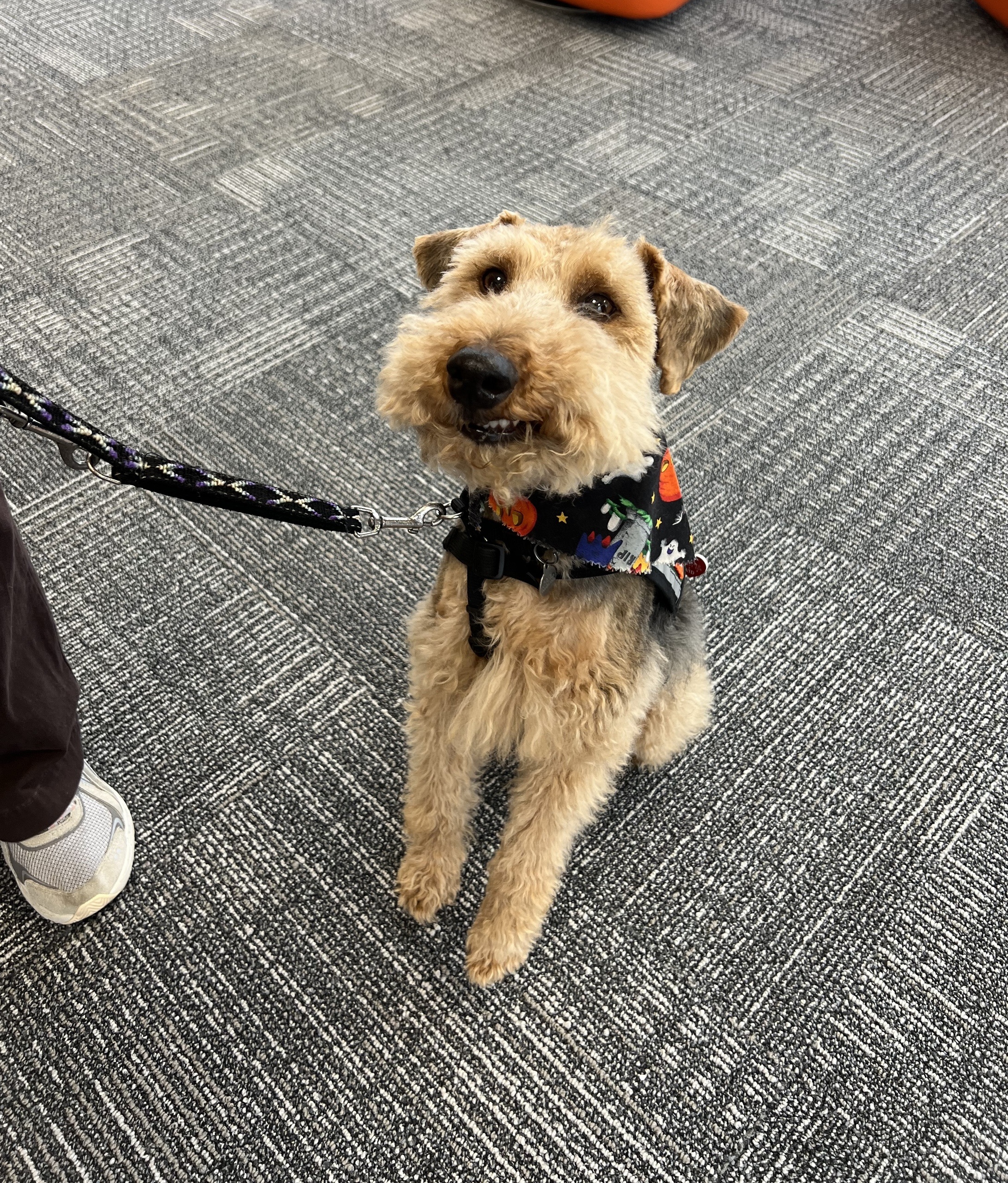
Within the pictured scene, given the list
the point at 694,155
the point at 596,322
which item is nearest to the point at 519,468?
the point at 596,322

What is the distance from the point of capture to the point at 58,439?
98 cm

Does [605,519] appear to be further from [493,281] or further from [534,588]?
[493,281]

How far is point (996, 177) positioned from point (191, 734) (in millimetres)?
3348

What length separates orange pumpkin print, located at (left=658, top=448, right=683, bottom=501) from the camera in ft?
3.98

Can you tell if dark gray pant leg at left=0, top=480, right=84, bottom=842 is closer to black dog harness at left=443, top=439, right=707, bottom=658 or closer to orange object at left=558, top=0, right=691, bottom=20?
black dog harness at left=443, top=439, right=707, bottom=658

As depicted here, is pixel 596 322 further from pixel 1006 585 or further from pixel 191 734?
pixel 1006 585

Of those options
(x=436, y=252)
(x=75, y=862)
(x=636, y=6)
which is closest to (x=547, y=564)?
(x=436, y=252)

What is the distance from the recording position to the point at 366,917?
1.43 meters

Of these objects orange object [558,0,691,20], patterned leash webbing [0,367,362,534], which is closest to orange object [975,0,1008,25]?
orange object [558,0,691,20]

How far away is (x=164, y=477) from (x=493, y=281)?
524 millimetres

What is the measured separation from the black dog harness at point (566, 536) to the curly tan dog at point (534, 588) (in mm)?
15

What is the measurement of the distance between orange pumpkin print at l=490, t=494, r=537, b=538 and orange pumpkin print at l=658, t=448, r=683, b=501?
23cm

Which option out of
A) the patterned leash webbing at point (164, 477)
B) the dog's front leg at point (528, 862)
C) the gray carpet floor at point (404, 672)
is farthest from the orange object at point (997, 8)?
the dog's front leg at point (528, 862)

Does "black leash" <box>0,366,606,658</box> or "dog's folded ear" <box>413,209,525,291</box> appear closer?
"black leash" <box>0,366,606,658</box>
